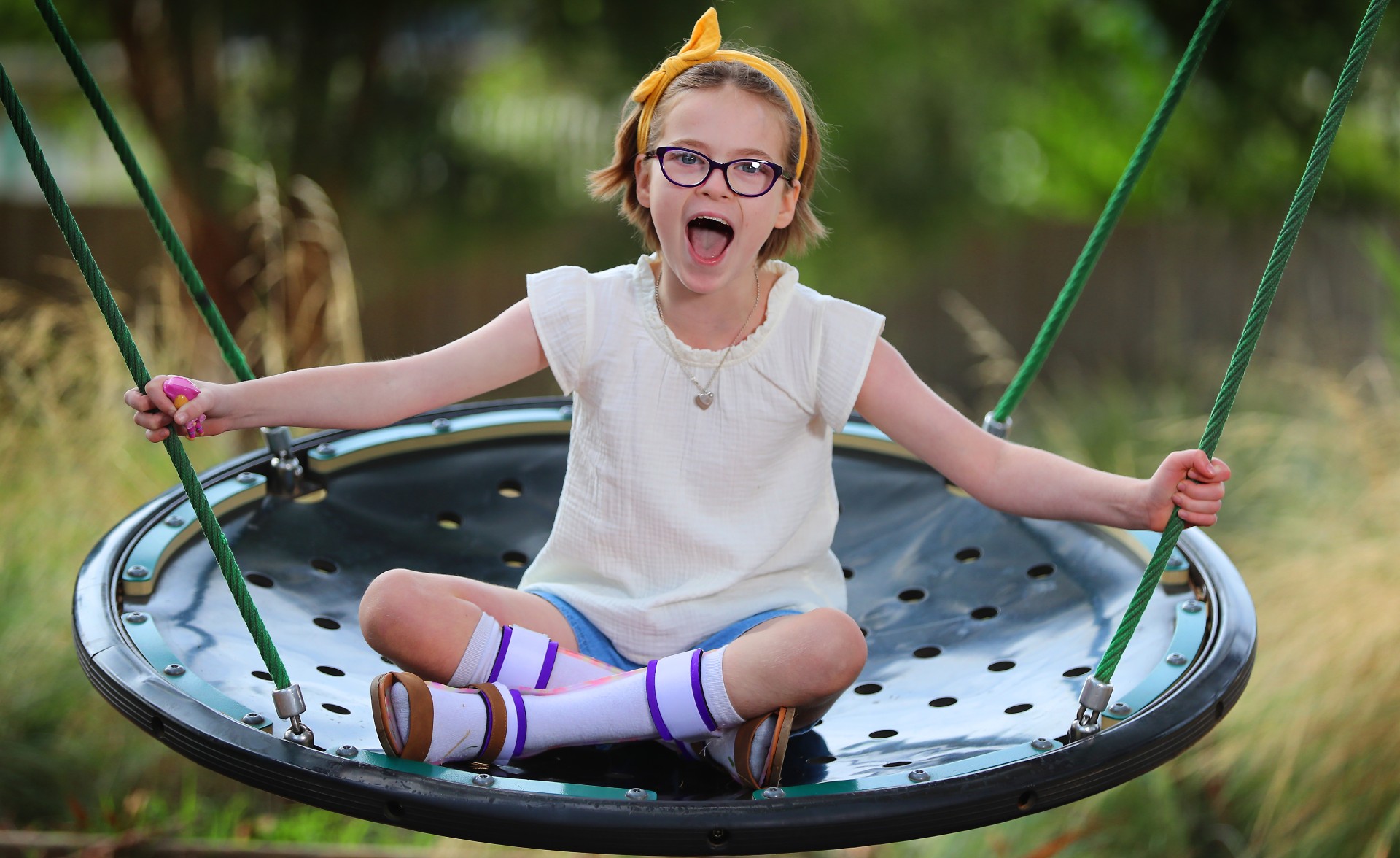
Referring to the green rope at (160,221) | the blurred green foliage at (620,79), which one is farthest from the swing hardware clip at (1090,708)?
the blurred green foliage at (620,79)

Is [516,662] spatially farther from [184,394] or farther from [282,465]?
[282,465]

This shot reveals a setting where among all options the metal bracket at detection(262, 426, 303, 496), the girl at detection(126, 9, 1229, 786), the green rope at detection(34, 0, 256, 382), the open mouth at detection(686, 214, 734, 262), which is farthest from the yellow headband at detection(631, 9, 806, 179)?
the metal bracket at detection(262, 426, 303, 496)

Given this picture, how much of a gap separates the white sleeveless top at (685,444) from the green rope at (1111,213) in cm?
31

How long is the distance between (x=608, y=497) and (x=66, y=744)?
1.48 metres

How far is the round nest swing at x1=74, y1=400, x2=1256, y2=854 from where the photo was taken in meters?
0.97

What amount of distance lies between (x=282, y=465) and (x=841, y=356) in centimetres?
72

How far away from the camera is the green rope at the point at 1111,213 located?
4.59ft

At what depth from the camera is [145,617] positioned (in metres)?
1.25

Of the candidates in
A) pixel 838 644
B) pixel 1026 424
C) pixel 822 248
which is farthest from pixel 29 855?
pixel 1026 424

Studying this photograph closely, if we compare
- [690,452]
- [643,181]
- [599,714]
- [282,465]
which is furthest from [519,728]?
[282,465]

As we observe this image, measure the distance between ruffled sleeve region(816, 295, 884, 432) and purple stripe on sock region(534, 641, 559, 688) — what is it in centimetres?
36

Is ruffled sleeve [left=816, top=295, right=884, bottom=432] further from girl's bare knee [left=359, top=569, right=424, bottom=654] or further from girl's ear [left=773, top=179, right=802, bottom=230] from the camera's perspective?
girl's bare knee [left=359, top=569, right=424, bottom=654]

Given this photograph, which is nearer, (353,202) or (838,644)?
(838,644)

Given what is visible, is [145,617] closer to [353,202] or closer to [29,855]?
[29,855]
